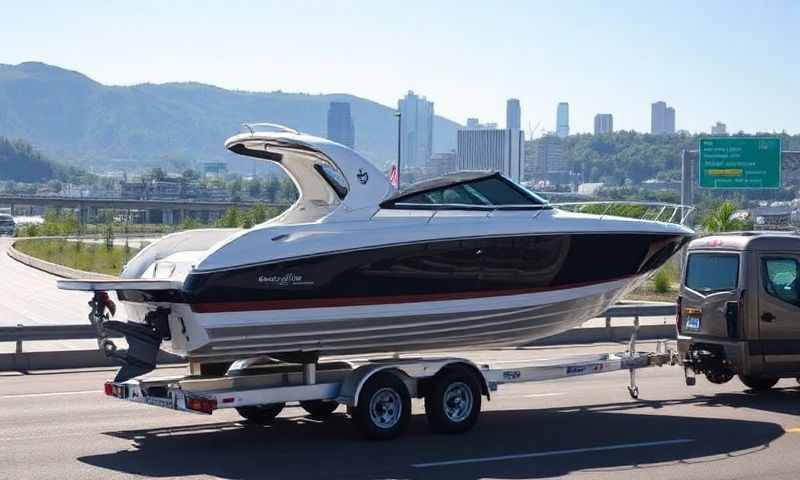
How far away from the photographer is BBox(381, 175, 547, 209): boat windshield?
14.0 m

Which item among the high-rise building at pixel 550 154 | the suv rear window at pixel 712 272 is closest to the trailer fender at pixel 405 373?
the suv rear window at pixel 712 272

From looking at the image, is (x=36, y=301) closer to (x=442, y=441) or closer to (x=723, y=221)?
(x=723, y=221)

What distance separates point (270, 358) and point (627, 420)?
442 cm

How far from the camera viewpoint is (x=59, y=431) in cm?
1340

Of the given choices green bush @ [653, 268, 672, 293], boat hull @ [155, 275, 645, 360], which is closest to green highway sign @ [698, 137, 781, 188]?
green bush @ [653, 268, 672, 293]

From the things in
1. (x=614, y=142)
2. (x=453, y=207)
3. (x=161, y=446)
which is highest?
(x=614, y=142)

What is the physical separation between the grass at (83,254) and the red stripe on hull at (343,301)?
32.4 meters

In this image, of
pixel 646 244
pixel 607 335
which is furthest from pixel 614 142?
pixel 646 244

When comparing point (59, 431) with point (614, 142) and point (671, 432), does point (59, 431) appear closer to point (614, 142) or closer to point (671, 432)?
point (671, 432)

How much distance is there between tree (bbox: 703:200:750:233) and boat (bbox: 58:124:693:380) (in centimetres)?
2630

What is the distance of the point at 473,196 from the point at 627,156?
113m

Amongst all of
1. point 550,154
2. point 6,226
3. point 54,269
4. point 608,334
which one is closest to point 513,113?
point 550,154

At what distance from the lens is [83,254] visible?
5597 centimetres

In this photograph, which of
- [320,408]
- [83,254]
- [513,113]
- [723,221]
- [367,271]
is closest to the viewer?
[367,271]
